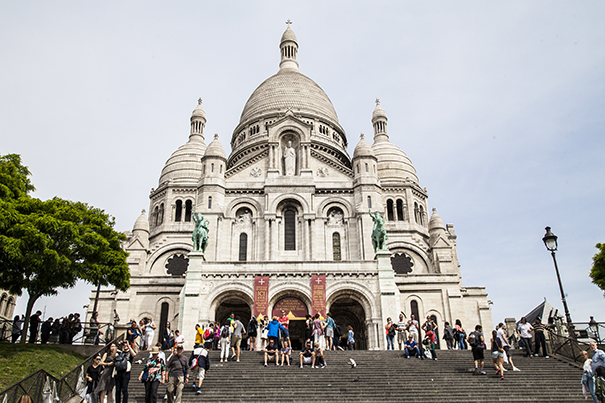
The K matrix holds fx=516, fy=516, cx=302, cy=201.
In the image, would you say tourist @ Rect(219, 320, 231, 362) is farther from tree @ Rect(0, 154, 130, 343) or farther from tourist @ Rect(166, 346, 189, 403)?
tree @ Rect(0, 154, 130, 343)

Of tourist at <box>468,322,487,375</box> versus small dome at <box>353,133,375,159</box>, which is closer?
tourist at <box>468,322,487,375</box>

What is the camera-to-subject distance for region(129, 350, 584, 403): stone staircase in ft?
50.5

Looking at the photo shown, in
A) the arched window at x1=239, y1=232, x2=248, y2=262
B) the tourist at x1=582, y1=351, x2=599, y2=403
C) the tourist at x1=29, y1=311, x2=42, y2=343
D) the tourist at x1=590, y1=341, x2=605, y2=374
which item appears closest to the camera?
the tourist at x1=590, y1=341, x2=605, y2=374

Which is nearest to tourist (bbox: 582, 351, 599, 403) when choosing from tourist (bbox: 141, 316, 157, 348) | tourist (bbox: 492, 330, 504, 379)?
tourist (bbox: 492, 330, 504, 379)

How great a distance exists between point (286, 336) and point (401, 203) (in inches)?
1060

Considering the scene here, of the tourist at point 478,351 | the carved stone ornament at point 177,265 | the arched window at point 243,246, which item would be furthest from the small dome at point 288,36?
the tourist at point 478,351

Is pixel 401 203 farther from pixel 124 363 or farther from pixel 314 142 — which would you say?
pixel 124 363

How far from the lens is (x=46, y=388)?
1339 centimetres

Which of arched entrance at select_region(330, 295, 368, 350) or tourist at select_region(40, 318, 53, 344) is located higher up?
arched entrance at select_region(330, 295, 368, 350)

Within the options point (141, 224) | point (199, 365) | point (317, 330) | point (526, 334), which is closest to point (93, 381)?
point (199, 365)

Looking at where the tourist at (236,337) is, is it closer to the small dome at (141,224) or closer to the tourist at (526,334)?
the tourist at (526,334)

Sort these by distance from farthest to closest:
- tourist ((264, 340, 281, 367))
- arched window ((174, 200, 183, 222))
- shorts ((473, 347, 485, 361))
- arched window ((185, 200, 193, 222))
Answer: arched window ((174, 200, 183, 222))
arched window ((185, 200, 193, 222))
tourist ((264, 340, 281, 367))
shorts ((473, 347, 485, 361))

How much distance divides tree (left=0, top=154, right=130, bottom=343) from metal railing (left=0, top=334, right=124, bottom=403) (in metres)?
7.37

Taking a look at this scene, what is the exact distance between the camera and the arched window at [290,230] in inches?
1362
